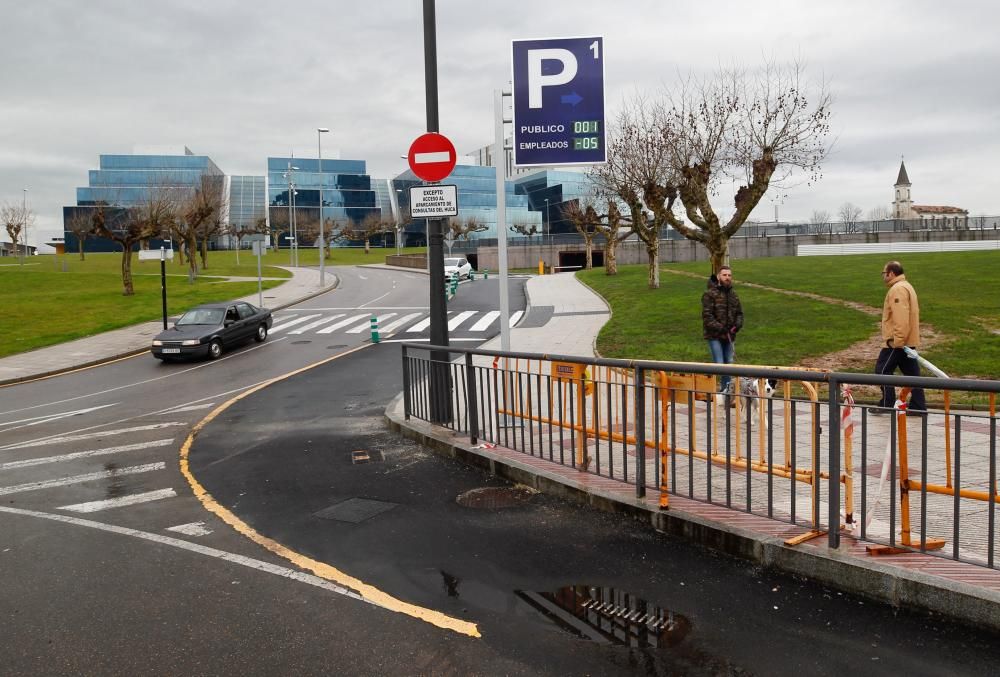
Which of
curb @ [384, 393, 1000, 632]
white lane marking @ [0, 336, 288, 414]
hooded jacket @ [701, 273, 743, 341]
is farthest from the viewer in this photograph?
white lane marking @ [0, 336, 288, 414]

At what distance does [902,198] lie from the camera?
144625 millimetres

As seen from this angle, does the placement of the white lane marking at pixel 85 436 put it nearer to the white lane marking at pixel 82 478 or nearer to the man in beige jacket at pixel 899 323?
the white lane marking at pixel 82 478

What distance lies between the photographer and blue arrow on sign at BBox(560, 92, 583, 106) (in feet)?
29.8

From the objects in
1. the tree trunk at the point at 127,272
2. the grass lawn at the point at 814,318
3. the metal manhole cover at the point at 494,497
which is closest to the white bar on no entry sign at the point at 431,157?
the metal manhole cover at the point at 494,497

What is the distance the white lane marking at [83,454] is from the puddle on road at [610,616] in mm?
7241

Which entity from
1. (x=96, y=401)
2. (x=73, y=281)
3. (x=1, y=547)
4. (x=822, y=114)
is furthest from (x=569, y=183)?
(x=1, y=547)

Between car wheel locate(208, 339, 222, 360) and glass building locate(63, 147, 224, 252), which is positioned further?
glass building locate(63, 147, 224, 252)

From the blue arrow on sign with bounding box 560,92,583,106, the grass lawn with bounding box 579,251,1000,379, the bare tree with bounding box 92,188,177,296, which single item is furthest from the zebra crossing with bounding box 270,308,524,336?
the blue arrow on sign with bounding box 560,92,583,106

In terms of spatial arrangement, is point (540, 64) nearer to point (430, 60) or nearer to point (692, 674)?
point (430, 60)

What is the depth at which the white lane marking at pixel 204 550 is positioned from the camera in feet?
15.8

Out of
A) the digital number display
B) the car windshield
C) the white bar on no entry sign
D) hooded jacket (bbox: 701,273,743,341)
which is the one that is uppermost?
the digital number display

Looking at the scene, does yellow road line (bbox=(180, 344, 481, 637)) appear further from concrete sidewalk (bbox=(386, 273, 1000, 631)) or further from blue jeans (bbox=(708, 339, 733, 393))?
blue jeans (bbox=(708, 339, 733, 393))

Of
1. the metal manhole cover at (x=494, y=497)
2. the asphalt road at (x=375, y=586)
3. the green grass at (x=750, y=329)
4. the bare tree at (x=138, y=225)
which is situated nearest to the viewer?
the asphalt road at (x=375, y=586)

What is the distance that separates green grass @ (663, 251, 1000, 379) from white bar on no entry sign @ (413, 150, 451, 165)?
8.42 m
